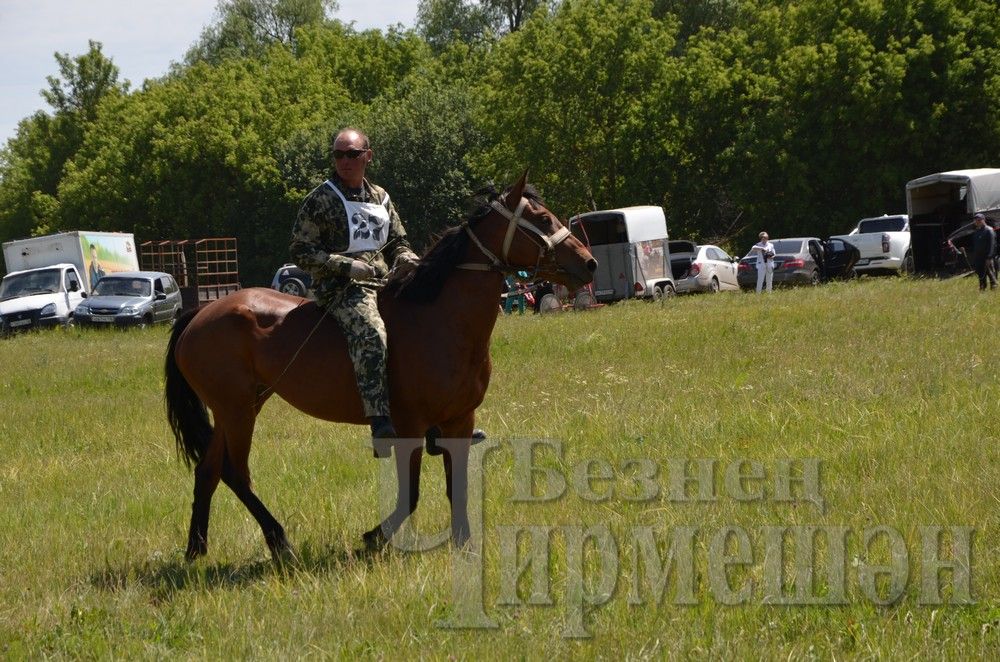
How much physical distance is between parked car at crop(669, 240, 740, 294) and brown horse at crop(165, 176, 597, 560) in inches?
1240

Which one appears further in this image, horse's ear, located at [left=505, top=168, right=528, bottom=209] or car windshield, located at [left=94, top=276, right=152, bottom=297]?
car windshield, located at [left=94, top=276, right=152, bottom=297]

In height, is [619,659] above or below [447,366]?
below

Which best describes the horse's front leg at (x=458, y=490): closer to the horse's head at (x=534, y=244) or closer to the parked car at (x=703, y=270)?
the horse's head at (x=534, y=244)

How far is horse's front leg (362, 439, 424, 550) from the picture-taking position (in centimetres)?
764

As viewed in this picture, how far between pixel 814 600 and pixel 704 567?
740 millimetres

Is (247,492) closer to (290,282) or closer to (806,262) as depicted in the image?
(290,282)

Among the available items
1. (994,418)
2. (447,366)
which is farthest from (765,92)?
(447,366)

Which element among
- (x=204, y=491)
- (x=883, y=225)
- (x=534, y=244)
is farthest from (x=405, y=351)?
(x=883, y=225)

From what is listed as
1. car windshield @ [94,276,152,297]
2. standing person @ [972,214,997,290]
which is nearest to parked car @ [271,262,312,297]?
car windshield @ [94,276,152,297]

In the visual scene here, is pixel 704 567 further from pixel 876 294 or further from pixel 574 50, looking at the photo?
pixel 574 50

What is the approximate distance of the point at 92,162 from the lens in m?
70.9

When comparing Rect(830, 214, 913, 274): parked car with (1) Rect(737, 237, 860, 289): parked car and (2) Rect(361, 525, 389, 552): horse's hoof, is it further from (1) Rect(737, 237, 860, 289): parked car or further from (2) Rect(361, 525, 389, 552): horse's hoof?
(2) Rect(361, 525, 389, 552): horse's hoof

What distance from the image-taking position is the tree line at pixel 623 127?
155 ft

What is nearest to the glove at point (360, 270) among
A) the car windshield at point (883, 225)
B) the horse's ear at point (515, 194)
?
the horse's ear at point (515, 194)
